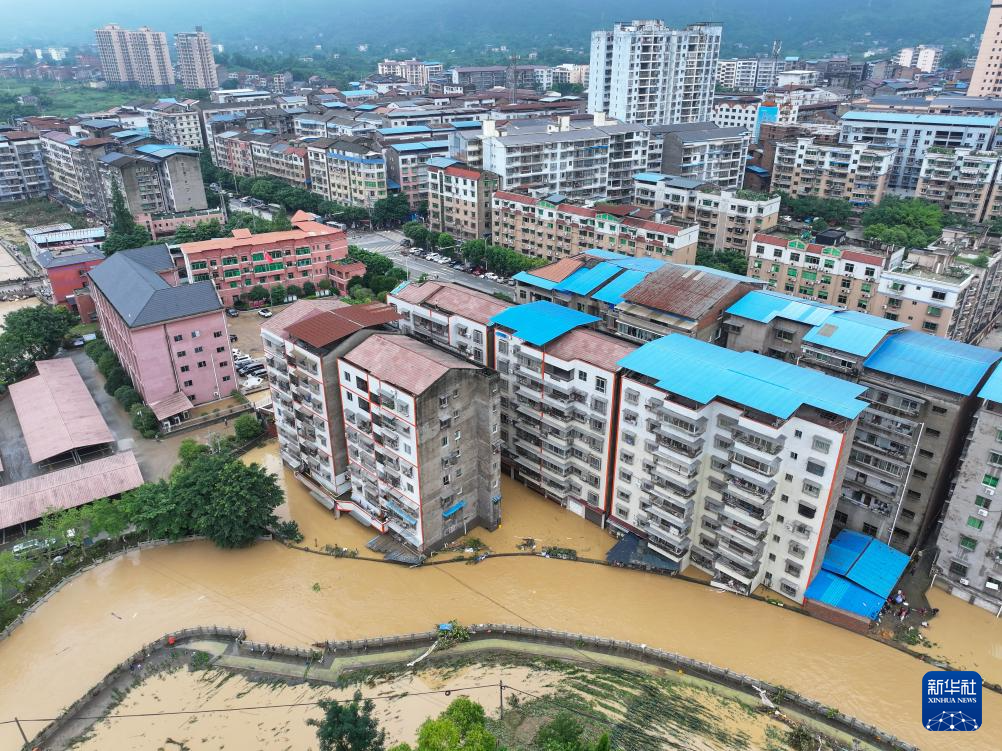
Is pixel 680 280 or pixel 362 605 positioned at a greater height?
pixel 680 280

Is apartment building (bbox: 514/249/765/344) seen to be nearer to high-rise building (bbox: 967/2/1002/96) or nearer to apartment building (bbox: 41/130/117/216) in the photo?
apartment building (bbox: 41/130/117/216)

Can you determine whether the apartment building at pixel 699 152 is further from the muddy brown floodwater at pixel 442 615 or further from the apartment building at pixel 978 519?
the muddy brown floodwater at pixel 442 615

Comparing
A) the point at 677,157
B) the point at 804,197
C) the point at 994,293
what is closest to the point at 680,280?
the point at 994,293

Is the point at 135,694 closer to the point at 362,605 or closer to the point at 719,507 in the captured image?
the point at 362,605

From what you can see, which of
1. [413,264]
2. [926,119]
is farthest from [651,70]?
[413,264]

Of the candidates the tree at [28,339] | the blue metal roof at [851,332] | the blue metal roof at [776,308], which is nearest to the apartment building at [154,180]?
the tree at [28,339]

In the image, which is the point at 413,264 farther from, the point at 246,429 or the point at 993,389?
the point at 993,389

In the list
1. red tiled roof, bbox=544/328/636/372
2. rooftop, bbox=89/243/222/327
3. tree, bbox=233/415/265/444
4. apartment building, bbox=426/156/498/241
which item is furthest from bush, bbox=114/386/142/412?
apartment building, bbox=426/156/498/241

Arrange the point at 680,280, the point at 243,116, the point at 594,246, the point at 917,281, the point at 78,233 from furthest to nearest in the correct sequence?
1. the point at 243,116
2. the point at 78,233
3. the point at 594,246
4. the point at 917,281
5. the point at 680,280
